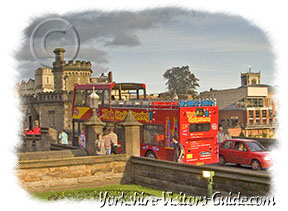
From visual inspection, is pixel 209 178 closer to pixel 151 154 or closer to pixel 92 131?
pixel 92 131

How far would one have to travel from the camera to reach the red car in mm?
19516

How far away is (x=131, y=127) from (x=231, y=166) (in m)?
6.42

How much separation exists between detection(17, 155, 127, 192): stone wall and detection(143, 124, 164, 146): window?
474 centimetres

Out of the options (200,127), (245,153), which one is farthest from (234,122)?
(245,153)

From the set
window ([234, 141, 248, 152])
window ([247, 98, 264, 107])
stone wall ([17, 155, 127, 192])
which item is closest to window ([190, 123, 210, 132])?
window ([234, 141, 248, 152])

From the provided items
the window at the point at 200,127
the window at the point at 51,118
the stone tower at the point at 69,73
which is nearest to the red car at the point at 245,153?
the window at the point at 200,127

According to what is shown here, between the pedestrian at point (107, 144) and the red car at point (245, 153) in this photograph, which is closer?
the pedestrian at point (107, 144)

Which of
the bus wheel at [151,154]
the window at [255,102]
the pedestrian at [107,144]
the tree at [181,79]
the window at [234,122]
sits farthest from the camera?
A: the tree at [181,79]

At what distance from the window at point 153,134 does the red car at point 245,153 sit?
3.30 m

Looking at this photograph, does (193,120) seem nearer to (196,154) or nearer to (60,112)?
(196,154)

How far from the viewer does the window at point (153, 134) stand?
22.1 m

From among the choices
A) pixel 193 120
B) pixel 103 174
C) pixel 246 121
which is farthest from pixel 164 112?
pixel 246 121

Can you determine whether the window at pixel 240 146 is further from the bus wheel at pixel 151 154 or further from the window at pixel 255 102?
the window at pixel 255 102

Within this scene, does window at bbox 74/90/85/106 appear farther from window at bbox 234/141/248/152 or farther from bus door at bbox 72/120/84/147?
window at bbox 234/141/248/152
